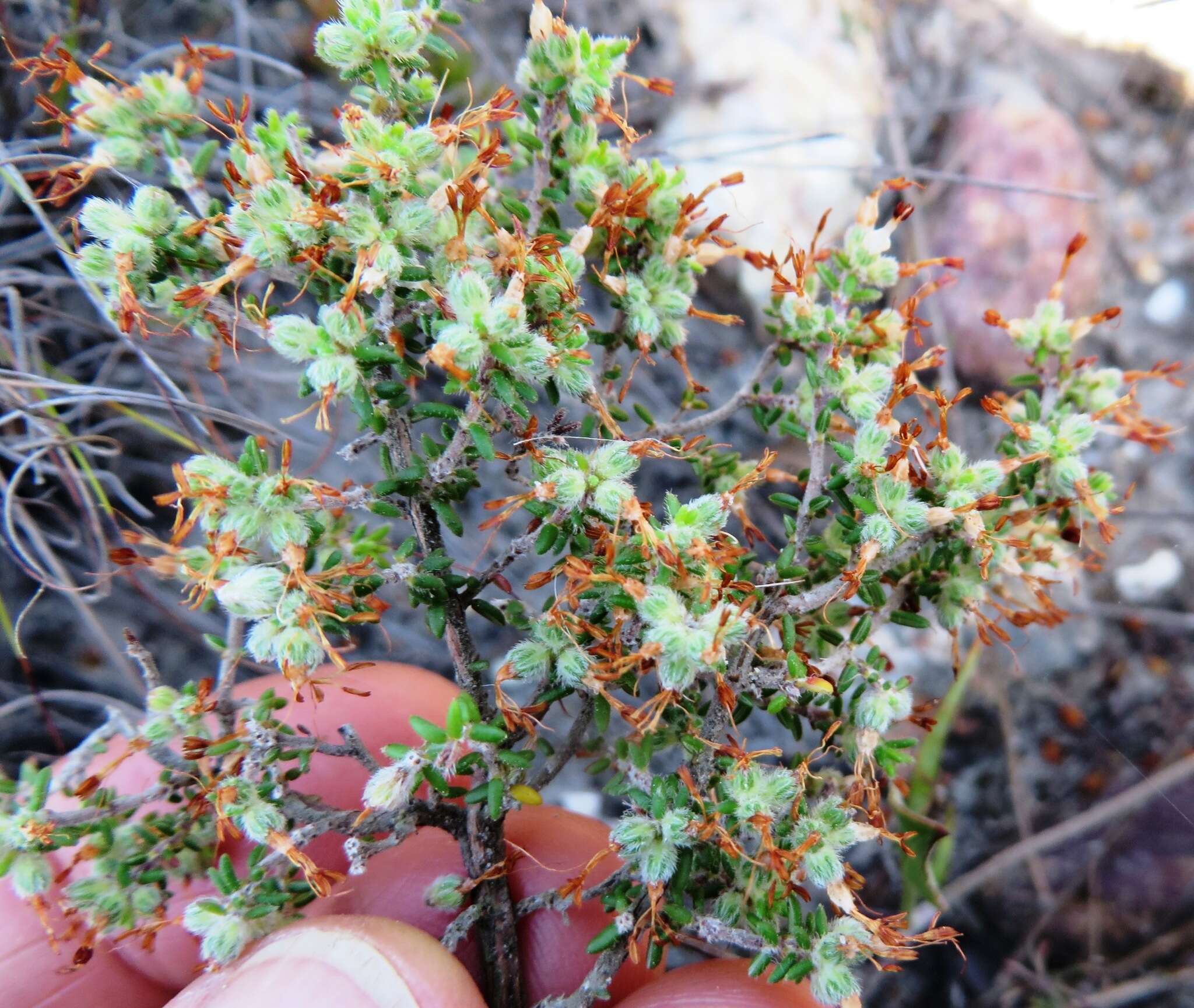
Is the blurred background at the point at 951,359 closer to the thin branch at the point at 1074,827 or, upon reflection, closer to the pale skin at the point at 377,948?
the thin branch at the point at 1074,827

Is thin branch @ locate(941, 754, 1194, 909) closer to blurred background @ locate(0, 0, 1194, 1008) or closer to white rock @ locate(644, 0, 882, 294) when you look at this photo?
blurred background @ locate(0, 0, 1194, 1008)

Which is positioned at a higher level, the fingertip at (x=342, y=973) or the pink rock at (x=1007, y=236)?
the pink rock at (x=1007, y=236)

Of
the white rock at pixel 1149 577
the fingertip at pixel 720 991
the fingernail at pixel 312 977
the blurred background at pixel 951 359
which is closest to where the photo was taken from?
the fingernail at pixel 312 977

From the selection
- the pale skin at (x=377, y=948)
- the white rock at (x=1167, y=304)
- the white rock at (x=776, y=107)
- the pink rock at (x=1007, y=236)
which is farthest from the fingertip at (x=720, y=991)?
the white rock at (x=1167, y=304)

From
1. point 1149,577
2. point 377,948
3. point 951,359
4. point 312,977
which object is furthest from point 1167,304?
point 312,977

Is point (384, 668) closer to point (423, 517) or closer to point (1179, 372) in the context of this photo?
point (423, 517)

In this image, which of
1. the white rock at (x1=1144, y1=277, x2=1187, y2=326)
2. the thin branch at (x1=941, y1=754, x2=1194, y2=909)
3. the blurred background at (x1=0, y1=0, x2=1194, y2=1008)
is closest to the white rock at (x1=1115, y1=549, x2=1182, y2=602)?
the blurred background at (x1=0, y1=0, x2=1194, y2=1008)

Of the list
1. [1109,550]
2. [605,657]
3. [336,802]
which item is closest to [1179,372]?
[1109,550]

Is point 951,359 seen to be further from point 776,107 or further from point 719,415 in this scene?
point 719,415

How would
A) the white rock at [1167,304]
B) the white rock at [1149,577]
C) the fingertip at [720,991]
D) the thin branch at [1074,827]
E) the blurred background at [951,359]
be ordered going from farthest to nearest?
1. the white rock at [1167,304]
2. the white rock at [1149,577]
3. the thin branch at [1074,827]
4. the blurred background at [951,359]
5. the fingertip at [720,991]
